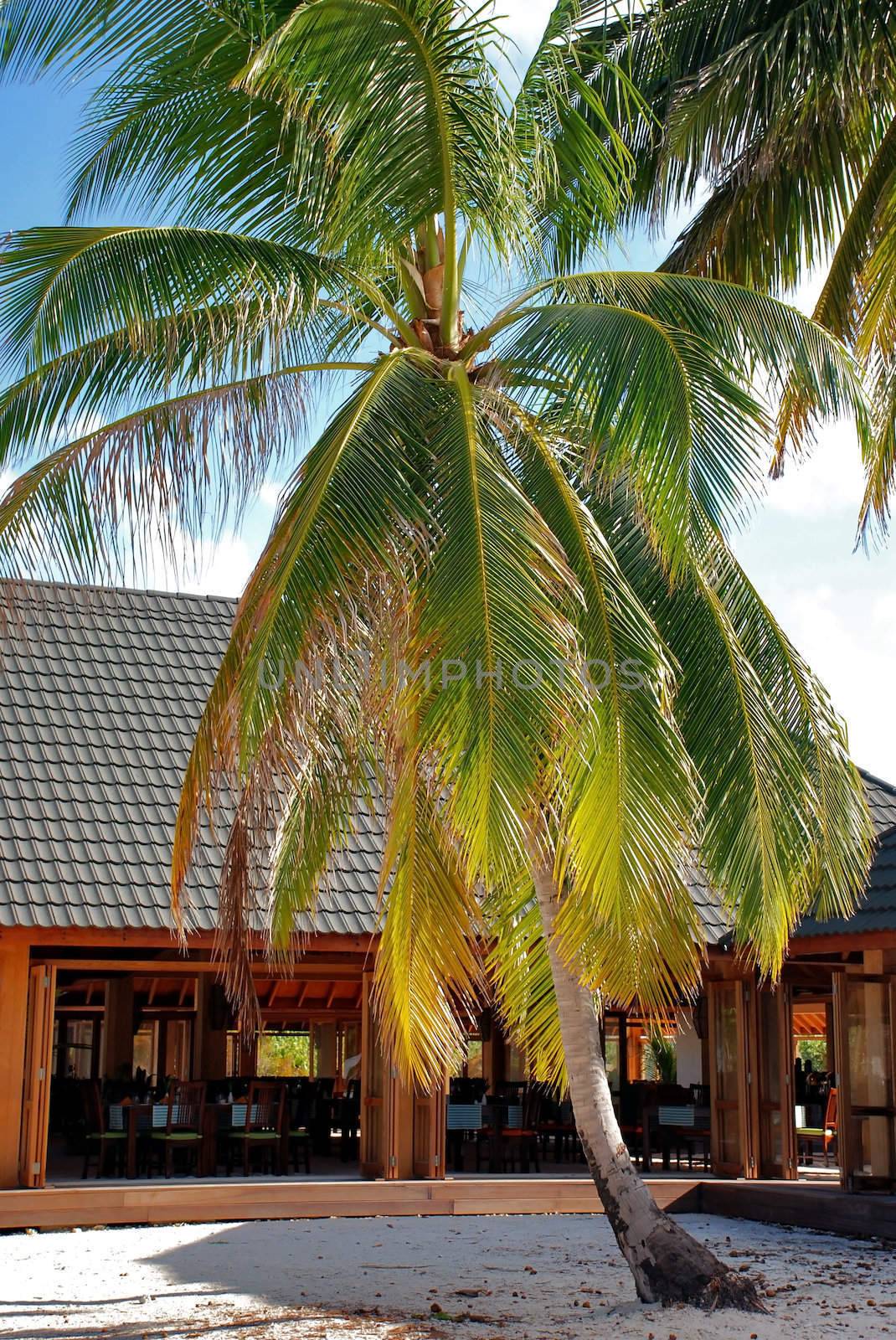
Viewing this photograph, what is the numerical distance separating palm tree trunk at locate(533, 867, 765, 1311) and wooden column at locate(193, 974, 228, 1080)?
9.17m

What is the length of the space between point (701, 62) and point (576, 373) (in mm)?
3862

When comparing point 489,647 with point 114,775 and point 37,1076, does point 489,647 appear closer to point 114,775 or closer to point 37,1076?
point 37,1076

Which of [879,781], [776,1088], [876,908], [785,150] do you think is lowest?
[776,1088]

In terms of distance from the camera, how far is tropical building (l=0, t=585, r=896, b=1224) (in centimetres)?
1167

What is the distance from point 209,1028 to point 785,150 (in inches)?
462

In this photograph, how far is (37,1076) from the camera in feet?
38.0

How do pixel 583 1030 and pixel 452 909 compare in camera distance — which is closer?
pixel 452 909

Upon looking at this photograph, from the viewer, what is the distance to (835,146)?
9648 mm

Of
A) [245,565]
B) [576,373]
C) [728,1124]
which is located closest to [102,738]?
[245,565]

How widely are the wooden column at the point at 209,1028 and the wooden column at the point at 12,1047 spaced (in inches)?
199

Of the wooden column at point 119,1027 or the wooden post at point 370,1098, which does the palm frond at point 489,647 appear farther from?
the wooden column at point 119,1027

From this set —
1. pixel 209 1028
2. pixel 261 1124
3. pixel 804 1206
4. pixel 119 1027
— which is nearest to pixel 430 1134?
pixel 261 1124

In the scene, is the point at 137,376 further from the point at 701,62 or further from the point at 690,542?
the point at 701,62

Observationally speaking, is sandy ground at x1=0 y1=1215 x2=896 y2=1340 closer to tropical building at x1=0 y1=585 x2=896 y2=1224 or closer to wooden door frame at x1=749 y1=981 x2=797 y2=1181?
tropical building at x1=0 y1=585 x2=896 y2=1224
